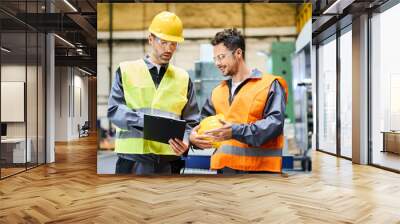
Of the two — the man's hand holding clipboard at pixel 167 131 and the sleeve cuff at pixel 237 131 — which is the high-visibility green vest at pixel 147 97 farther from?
the sleeve cuff at pixel 237 131

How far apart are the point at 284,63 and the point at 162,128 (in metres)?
2.06

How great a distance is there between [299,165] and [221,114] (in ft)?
4.75

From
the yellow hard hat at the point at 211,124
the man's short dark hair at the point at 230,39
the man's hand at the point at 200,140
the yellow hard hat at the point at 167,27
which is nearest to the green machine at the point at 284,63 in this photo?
the man's short dark hair at the point at 230,39

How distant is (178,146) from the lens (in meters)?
6.18

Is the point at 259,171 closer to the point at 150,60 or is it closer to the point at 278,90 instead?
the point at 278,90

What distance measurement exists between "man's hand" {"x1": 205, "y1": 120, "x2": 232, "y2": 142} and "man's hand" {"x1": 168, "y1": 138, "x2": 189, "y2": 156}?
0.39m

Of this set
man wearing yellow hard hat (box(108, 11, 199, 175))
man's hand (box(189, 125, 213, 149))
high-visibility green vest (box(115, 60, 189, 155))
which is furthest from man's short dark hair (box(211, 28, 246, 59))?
man's hand (box(189, 125, 213, 149))

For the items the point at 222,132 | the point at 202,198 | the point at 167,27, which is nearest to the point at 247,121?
the point at 222,132

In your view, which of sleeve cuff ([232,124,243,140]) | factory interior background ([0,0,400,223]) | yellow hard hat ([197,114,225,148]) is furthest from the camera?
yellow hard hat ([197,114,225,148])

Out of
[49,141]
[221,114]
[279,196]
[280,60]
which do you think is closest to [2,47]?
[49,141]

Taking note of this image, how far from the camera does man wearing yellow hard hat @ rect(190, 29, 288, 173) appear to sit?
6117mm

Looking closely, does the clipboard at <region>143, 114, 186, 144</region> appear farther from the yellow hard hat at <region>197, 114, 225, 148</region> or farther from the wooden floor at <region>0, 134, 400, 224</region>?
the wooden floor at <region>0, 134, 400, 224</region>

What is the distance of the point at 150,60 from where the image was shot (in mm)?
6242

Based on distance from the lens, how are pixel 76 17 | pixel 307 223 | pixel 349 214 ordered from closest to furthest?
pixel 307 223
pixel 349 214
pixel 76 17
